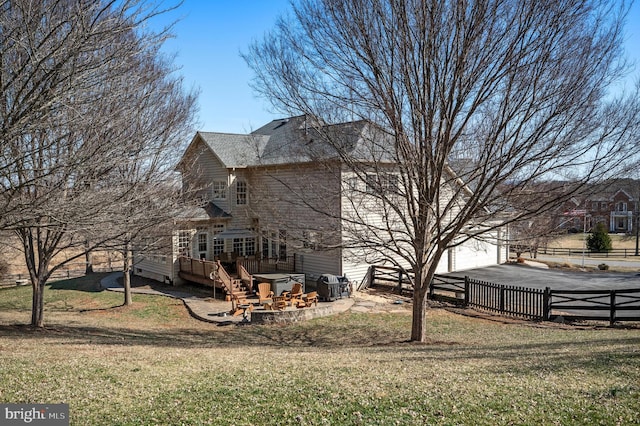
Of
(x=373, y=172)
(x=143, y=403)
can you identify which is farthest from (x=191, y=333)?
(x=143, y=403)

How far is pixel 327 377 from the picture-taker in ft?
24.3

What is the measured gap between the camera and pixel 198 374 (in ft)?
25.1

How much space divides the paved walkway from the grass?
2.58 metres

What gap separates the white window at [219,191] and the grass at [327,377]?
11457 mm

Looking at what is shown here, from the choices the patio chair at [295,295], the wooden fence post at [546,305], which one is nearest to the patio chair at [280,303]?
the patio chair at [295,295]

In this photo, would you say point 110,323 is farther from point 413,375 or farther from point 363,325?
point 413,375

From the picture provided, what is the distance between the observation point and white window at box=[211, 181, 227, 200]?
2453 centimetres

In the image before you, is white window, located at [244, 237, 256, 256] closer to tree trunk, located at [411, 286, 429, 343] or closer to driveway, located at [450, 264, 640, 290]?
driveway, located at [450, 264, 640, 290]

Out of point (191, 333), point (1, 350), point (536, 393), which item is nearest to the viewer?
point (536, 393)

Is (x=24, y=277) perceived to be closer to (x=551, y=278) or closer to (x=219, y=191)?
(x=219, y=191)

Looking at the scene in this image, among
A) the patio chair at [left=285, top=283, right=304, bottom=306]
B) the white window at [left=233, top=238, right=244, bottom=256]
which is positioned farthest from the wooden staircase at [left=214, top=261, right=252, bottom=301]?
the white window at [left=233, top=238, right=244, bottom=256]

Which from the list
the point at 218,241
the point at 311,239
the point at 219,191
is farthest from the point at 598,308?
the point at 219,191

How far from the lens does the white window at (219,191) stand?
2453 centimetres

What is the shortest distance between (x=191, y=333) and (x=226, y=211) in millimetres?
10745
